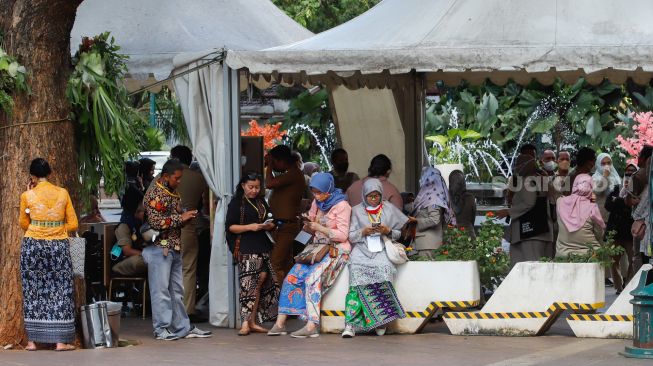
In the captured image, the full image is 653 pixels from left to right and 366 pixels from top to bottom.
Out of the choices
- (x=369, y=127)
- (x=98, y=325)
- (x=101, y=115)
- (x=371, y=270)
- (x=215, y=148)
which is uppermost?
(x=369, y=127)

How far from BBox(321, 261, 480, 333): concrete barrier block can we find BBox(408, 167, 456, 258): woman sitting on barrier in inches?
24.1

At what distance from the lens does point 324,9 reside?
35250 millimetres

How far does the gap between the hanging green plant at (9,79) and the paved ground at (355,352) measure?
2211 millimetres

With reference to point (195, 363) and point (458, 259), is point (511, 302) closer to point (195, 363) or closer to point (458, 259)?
point (458, 259)

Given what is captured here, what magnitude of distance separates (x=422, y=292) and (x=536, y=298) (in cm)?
109

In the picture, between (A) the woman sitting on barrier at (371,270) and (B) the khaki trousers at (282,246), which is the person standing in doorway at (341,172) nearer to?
(B) the khaki trousers at (282,246)

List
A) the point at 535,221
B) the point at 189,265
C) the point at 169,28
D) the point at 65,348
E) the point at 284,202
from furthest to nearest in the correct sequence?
the point at 169,28
the point at 189,265
the point at 535,221
the point at 284,202
the point at 65,348

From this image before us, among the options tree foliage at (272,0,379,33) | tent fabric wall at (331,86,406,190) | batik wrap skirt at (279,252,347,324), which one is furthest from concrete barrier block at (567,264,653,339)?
tree foliage at (272,0,379,33)

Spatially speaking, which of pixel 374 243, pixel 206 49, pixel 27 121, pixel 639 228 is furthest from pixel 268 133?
pixel 27 121

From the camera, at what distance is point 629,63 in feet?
39.1

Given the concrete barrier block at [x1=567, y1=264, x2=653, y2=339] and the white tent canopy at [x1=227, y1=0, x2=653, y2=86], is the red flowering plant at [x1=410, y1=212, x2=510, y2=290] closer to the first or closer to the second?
the concrete barrier block at [x1=567, y1=264, x2=653, y2=339]

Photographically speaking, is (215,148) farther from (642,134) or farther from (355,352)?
(642,134)

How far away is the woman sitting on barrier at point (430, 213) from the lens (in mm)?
13234

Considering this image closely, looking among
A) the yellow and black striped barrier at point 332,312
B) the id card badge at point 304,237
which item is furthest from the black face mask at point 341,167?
the yellow and black striped barrier at point 332,312
